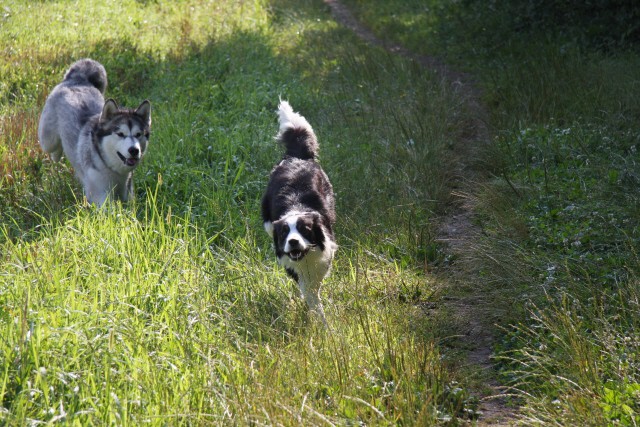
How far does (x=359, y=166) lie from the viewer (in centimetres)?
802

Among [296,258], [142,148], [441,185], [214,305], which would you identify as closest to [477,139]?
[441,185]

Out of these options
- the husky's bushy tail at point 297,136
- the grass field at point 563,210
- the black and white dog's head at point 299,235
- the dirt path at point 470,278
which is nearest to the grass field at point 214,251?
the dirt path at point 470,278

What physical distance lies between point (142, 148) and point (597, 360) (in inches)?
180

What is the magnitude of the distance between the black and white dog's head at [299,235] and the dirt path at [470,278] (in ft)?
3.47

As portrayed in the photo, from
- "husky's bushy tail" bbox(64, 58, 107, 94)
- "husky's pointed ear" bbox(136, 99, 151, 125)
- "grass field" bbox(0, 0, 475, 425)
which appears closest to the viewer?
"grass field" bbox(0, 0, 475, 425)

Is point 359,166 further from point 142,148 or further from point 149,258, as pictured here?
point 149,258

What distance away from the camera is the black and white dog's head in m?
5.09

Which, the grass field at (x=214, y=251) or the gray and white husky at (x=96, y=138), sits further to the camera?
the gray and white husky at (x=96, y=138)

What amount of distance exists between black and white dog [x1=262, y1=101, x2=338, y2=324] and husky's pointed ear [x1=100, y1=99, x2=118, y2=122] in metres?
1.54

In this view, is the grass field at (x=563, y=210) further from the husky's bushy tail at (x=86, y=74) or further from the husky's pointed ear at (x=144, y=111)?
the husky's bushy tail at (x=86, y=74)

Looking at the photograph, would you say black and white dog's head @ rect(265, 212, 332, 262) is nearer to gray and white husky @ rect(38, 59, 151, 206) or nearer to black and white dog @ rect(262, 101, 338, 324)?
black and white dog @ rect(262, 101, 338, 324)

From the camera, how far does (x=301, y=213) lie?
17.9ft

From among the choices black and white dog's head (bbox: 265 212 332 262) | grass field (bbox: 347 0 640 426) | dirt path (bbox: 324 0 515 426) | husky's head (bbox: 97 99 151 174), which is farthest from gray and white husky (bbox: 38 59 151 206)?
grass field (bbox: 347 0 640 426)

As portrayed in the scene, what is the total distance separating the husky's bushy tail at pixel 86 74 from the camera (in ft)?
28.0
